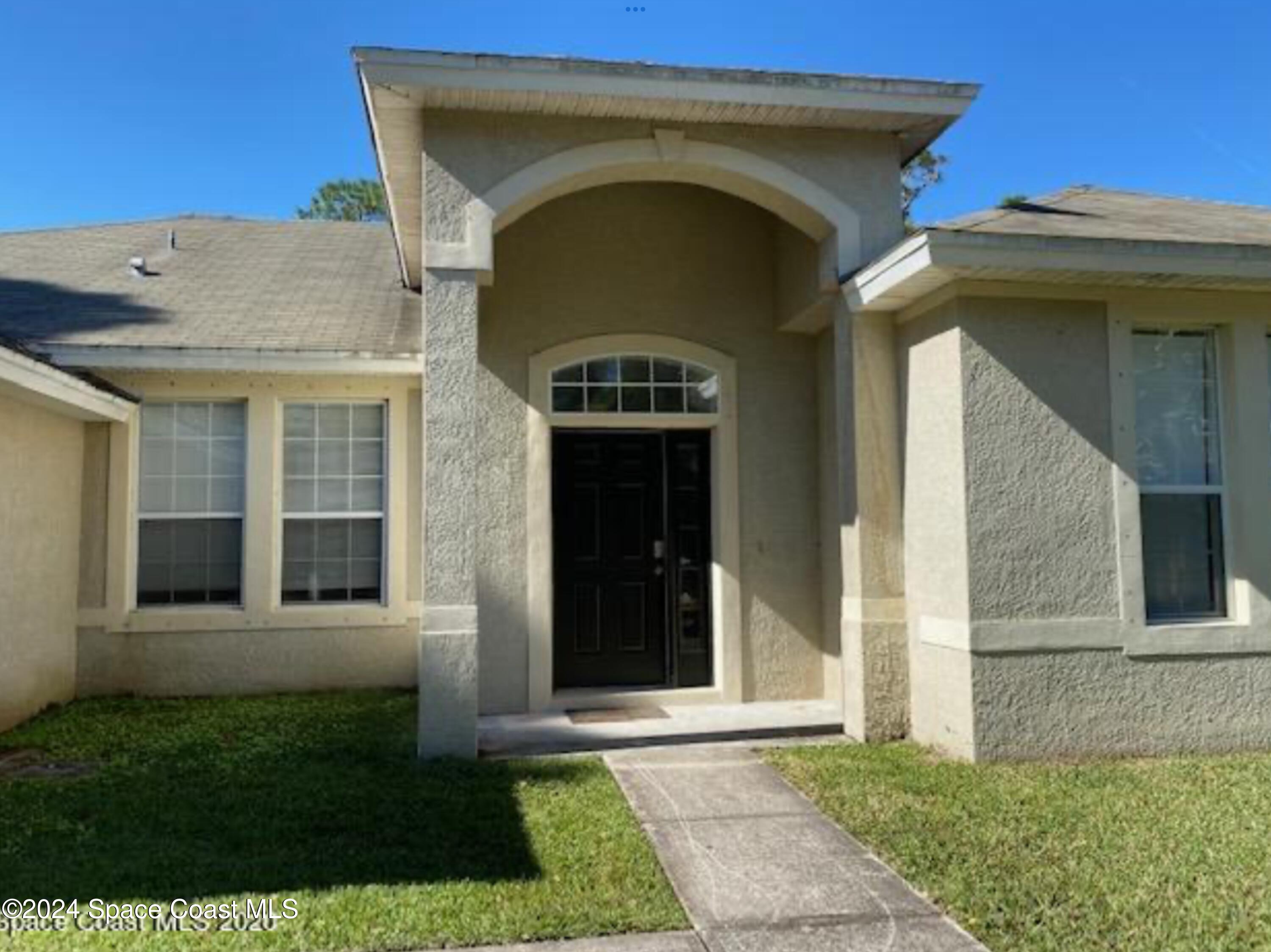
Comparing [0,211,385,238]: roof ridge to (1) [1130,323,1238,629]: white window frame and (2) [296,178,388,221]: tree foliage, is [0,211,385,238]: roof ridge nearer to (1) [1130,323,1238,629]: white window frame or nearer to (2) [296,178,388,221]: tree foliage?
(1) [1130,323,1238,629]: white window frame

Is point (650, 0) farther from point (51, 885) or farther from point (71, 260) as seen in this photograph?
point (71, 260)

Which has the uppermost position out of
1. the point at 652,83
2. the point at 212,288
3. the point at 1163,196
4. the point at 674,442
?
the point at 652,83

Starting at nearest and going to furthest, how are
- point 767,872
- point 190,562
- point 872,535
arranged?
1. point 767,872
2. point 872,535
3. point 190,562

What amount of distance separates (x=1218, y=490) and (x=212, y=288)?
32.1 ft

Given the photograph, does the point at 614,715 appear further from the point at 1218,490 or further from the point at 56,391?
the point at 56,391

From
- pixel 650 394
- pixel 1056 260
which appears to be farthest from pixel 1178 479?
pixel 650 394

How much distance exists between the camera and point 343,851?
4363 millimetres

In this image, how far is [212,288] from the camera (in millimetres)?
10305

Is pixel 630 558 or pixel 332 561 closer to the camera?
pixel 630 558

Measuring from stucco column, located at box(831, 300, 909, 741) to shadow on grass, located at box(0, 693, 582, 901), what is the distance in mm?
2186

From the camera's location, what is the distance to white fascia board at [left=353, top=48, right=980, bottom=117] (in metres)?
5.98

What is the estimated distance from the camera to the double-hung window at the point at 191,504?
8711 mm

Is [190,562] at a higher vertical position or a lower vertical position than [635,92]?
lower

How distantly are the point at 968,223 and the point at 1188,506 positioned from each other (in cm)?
247
